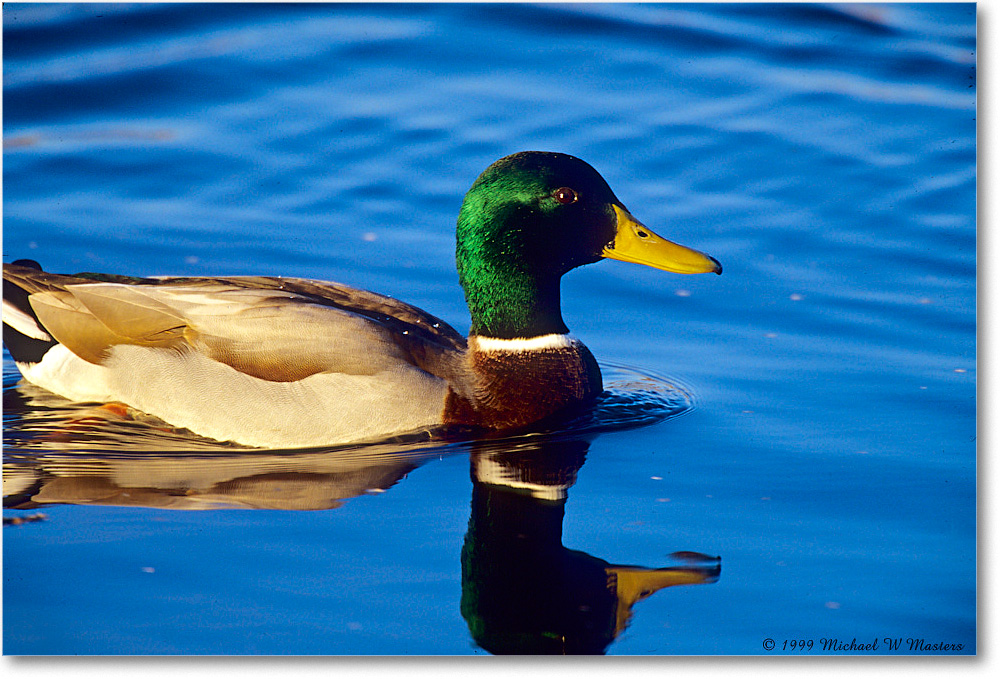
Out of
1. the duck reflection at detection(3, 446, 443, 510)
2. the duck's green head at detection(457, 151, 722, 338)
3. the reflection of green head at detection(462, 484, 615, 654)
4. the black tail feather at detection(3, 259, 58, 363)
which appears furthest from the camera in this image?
the black tail feather at detection(3, 259, 58, 363)

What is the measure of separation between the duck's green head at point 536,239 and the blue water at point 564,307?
51 cm

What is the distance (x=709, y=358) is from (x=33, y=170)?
9.09ft

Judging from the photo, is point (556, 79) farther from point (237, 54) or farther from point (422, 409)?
point (422, 409)

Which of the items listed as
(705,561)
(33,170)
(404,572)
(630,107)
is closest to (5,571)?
(404,572)

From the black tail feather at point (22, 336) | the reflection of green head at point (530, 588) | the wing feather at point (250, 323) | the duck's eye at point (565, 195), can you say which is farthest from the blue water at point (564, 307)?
the duck's eye at point (565, 195)

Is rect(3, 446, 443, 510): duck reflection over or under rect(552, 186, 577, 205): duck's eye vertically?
under

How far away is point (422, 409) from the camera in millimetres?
4637

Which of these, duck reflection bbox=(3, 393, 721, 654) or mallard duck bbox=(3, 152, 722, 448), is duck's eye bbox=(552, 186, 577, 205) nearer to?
mallard duck bbox=(3, 152, 722, 448)

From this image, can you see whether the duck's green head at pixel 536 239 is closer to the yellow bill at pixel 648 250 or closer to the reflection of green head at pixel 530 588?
the yellow bill at pixel 648 250

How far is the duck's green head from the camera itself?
475 centimetres

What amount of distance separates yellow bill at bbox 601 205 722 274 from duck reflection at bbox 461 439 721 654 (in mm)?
1005

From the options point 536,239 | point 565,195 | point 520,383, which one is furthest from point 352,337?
point 565,195

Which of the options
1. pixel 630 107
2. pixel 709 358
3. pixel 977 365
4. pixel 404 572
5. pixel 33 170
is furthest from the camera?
pixel 630 107

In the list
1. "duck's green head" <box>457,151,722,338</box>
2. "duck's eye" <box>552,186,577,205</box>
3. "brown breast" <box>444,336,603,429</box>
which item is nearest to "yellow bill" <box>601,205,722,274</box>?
"duck's green head" <box>457,151,722,338</box>
